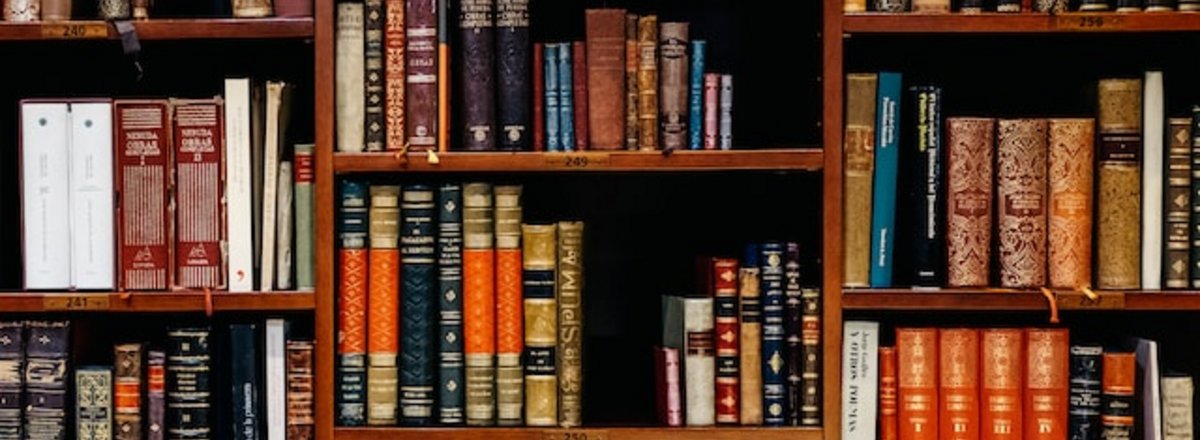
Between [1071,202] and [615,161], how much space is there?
629 millimetres

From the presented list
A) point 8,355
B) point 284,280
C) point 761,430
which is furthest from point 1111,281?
point 8,355

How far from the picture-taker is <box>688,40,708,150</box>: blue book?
6.12 feet

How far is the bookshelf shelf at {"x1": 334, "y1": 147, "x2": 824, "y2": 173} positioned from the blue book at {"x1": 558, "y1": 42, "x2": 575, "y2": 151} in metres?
0.04

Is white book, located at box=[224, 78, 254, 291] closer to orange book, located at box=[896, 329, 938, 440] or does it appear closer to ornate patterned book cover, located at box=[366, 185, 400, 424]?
ornate patterned book cover, located at box=[366, 185, 400, 424]

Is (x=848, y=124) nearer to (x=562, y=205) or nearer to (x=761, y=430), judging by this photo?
(x=761, y=430)

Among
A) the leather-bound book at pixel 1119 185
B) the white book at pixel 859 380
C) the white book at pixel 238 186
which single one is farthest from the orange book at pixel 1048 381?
the white book at pixel 238 186

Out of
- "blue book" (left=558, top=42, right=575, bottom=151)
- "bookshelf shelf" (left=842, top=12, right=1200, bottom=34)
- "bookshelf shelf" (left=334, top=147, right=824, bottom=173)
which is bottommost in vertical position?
"bookshelf shelf" (left=334, top=147, right=824, bottom=173)

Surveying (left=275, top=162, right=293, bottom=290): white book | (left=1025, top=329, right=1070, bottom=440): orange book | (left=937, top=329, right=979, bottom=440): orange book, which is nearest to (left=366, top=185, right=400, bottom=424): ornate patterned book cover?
(left=275, top=162, right=293, bottom=290): white book

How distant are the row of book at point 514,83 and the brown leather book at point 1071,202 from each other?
0.45 metres

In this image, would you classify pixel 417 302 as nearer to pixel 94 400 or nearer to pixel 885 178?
pixel 94 400

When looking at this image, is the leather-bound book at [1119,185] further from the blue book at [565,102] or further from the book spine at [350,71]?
the book spine at [350,71]

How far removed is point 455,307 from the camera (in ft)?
6.14

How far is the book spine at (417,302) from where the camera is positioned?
1.87 meters

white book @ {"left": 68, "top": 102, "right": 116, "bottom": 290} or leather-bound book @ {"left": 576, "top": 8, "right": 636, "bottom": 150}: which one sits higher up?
leather-bound book @ {"left": 576, "top": 8, "right": 636, "bottom": 150}
